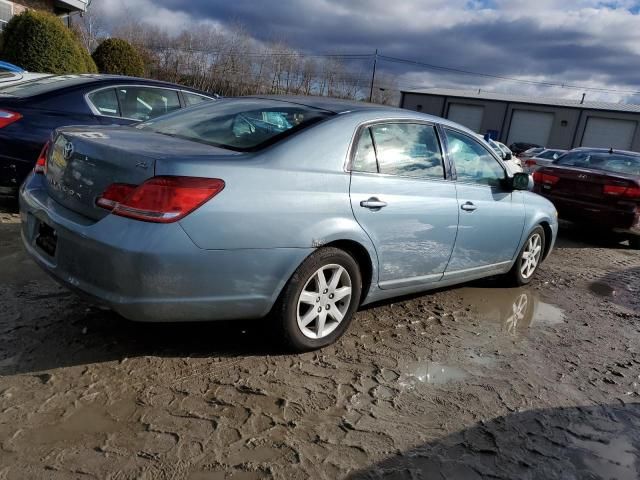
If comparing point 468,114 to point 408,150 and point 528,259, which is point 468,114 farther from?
point 408,150

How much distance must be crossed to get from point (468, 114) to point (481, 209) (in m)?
47.3

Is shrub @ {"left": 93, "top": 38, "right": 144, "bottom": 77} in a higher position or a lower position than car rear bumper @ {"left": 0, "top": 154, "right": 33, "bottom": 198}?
higher

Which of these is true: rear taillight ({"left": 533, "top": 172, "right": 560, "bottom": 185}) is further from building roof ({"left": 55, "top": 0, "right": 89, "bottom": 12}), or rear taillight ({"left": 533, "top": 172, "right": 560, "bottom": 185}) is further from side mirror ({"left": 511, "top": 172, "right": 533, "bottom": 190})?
building roof ({"left": 55, "top": 0, "right": 89, "bottom": 12})

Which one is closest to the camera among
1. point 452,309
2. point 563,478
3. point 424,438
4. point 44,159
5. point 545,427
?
point 563,478

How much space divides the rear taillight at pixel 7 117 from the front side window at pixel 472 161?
4026 mm

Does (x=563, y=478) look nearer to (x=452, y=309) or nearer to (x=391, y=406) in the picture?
(x=391, y=406)

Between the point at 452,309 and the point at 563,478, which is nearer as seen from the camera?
the point at 563,478

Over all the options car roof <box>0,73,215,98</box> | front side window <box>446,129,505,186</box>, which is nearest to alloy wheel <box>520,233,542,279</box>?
front side window <box>446,129,505,186</box>

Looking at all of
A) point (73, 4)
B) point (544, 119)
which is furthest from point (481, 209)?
point (544, 119)

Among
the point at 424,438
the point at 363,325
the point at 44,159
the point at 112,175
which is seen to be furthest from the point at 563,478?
the point at 44,159

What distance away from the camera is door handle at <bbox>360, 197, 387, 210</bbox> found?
331cm

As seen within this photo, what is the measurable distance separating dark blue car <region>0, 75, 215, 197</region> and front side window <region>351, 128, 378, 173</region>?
340cm

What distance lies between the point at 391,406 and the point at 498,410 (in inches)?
24.2

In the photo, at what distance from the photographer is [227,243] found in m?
2.72
